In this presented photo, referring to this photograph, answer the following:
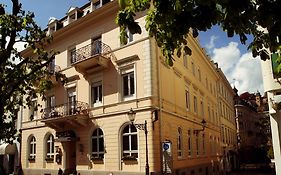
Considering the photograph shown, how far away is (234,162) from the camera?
45812 mm

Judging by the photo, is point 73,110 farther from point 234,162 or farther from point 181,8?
point 234,162

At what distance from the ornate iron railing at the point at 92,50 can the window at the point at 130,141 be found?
573 centimetres

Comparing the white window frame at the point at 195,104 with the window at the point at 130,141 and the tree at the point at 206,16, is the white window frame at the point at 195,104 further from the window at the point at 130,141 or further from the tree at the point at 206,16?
the tree at the point at 206,16

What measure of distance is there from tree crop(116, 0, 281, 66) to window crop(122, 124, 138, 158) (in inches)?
632

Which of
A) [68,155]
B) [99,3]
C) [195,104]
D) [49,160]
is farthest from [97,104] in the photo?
[195,104]

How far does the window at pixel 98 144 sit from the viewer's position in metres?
21.6

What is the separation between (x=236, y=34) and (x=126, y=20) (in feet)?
4.36

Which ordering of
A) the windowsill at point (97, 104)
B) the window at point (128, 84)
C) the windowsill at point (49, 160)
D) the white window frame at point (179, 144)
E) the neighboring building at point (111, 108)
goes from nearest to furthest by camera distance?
the neighboring building at point (111, 108)
the window at point (128, 84)
the windowsill at point (97, 104)
the white window frame at point (179, 144)
the windowsill at point (49, 160)

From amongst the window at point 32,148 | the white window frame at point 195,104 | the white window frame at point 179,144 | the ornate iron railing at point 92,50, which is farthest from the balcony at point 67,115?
the white window frame at point 195,104

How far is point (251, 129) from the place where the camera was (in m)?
73.3

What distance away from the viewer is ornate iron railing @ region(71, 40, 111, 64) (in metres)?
22.5

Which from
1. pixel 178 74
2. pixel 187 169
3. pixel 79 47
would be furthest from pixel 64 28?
pixel 187 169

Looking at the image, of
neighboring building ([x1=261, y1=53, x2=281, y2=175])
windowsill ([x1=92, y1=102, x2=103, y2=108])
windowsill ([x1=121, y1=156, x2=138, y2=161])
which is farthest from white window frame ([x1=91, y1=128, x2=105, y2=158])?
neighboring building ([x1=261, y1=53, x2=281, y2=175])

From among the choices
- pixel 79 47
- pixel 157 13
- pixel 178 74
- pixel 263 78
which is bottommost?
pixel 157 13
